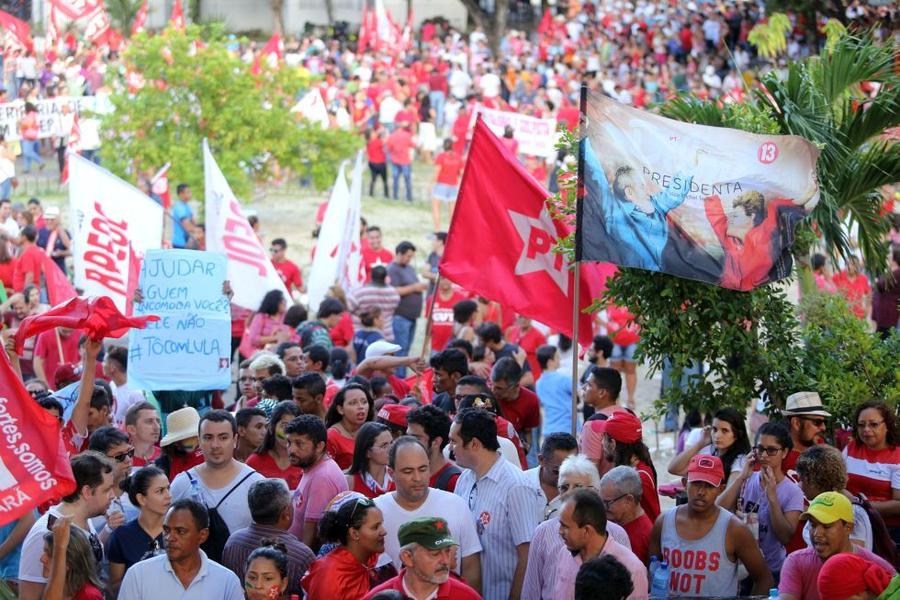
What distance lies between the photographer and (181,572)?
6.71m

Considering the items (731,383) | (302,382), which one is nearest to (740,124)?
(731,383)

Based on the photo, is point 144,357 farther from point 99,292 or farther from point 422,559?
point 422,559

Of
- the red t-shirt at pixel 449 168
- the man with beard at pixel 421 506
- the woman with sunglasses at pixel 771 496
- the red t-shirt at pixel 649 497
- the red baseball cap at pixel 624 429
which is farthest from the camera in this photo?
the red t-shirt at pixel 449 168

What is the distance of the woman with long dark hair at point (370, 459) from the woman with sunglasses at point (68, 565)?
1.95 meters

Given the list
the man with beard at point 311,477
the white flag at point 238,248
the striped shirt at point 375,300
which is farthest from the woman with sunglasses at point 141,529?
the striped shirt at point 375,300

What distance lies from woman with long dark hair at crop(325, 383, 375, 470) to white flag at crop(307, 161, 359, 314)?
7.42 meters

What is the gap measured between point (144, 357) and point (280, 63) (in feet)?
47.7

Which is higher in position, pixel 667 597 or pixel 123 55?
pixel 123 55

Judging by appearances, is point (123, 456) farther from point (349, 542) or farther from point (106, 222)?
point (106, 222)

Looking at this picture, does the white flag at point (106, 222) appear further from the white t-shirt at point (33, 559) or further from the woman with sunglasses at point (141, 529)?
the white t-shirt at point (33, 559)

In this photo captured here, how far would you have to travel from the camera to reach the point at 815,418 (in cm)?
866

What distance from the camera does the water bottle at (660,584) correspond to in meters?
7.36

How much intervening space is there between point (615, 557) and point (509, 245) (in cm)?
463

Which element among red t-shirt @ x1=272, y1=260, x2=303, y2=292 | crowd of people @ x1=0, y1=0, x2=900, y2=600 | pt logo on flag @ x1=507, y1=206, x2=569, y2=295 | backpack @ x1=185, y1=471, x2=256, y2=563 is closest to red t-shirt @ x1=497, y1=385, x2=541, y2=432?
crowd of people @ x1=0, y1=0, x2=900, y2=600
